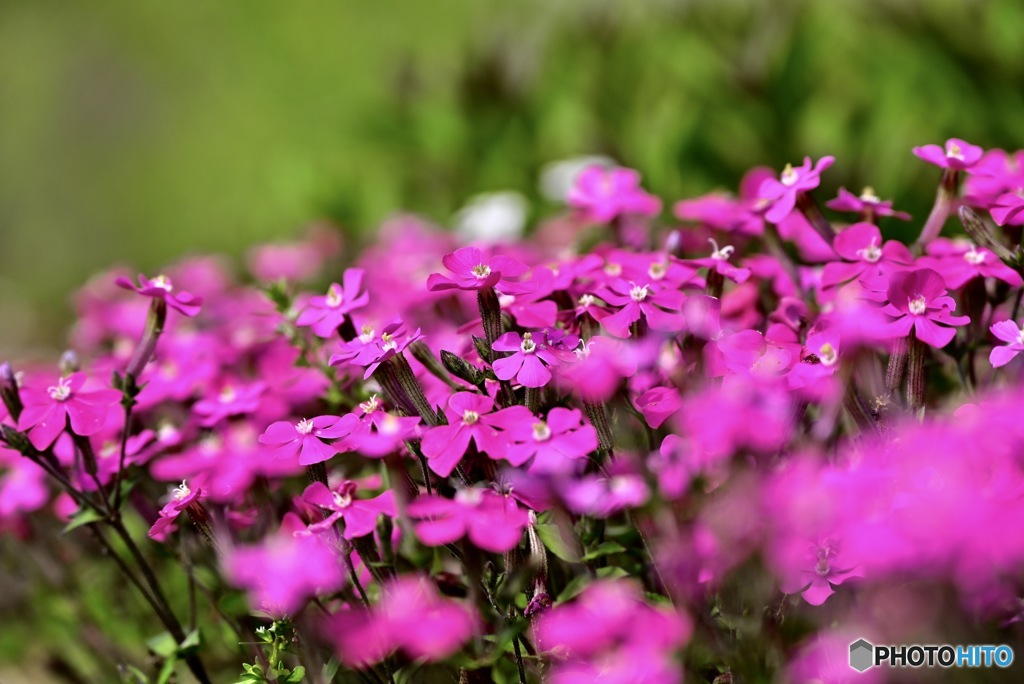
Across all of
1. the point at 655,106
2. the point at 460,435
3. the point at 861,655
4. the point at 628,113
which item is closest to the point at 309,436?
the point at 460,435

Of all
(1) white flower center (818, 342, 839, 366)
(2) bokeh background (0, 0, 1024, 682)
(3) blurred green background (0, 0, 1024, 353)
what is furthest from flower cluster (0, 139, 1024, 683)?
(3) blurred green background (0, 0, 1024, 353)

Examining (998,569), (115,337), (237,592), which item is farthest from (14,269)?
(998,569)

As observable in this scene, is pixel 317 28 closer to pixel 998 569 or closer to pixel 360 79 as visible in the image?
pixel 360 79

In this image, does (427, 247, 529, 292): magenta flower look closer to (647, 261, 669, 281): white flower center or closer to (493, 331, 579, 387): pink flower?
(493, 331, 579, 387): pink flower

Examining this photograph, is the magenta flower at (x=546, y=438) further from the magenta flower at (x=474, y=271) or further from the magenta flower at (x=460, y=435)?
the magenta flower at (x=474, y=271)

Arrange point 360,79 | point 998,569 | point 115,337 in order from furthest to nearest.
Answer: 1. point 360,79
2. point 115,337
3. point 998,569

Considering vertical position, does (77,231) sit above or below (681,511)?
below

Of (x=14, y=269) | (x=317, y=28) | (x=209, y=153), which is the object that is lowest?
(x=14, y=269)
